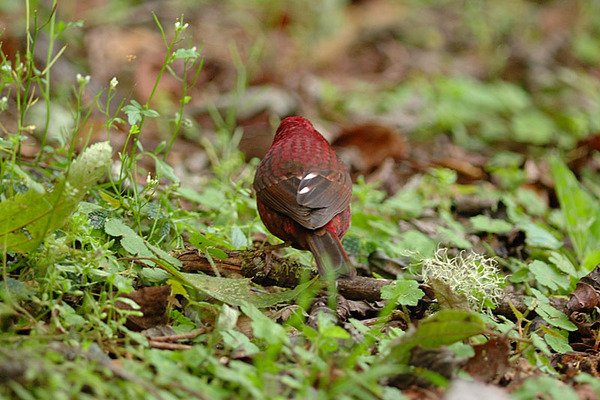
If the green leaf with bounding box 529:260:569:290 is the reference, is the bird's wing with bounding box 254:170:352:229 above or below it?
above

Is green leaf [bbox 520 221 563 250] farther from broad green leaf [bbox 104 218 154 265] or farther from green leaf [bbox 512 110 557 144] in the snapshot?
green leaf [bbox 512 110 557 144]

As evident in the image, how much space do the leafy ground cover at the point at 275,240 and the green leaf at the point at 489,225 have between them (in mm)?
13

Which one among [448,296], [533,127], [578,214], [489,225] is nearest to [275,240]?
[448,296]

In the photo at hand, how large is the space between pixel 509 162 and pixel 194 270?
A: 3.66 m

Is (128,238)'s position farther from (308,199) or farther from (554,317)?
(554,317)

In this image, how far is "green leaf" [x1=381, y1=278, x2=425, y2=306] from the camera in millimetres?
3576

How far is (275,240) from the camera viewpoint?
14.6 feet

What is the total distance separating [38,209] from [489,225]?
8.61ft

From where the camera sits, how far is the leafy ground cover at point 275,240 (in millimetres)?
2961

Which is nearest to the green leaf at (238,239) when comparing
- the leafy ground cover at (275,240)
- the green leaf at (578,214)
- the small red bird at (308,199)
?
the leafy ground cover at (275,240)

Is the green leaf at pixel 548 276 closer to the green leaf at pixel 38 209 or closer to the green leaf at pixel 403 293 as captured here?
the green leaf at pixel 403 293

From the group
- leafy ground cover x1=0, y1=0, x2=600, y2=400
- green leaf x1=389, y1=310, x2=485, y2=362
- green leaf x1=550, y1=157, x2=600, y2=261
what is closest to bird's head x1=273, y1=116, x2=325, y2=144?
leafy ground cover x1=0, y1=0, x2=600, y2=400

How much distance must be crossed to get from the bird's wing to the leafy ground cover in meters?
0.24

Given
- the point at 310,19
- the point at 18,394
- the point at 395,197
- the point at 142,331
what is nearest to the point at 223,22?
the point at 310,19
